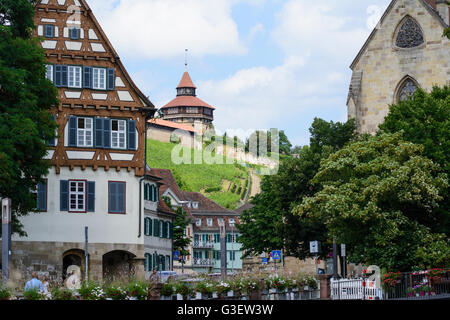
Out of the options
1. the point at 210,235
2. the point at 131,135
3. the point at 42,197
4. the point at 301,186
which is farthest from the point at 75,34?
the point at 210,235

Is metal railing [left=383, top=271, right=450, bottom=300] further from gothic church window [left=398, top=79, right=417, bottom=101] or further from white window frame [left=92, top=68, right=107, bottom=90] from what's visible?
gothic church window [left=398, top=79, right=417, bottom=101]

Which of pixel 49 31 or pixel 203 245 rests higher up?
pixel 49 31

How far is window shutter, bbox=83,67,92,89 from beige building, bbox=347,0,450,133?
68.3ft

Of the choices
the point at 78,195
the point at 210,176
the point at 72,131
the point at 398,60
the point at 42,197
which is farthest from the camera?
the point at 210,176

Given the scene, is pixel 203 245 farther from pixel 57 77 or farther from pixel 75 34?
pixel 57 77

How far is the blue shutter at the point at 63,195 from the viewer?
43.8 meters

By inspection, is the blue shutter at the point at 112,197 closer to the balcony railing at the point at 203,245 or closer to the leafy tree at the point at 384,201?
the leafy tree at the point at 384,201

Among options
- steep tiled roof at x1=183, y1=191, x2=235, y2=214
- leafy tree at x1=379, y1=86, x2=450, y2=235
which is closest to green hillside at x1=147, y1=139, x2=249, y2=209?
steep tiled roof at x1=183, y1=191, x2=235, y2=214

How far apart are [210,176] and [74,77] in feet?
411

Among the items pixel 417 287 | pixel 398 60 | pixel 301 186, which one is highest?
pixel 398 60

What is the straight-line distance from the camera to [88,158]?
44531 millimetres

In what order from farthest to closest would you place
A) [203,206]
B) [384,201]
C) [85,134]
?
[203,206]
[85,134]
[384,201]

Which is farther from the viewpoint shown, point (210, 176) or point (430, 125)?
point (210, 176)
